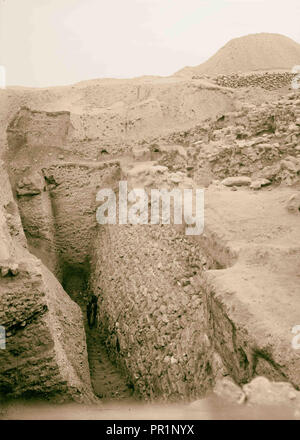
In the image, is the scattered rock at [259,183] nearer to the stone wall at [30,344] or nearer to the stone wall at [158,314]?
the stone wall at [158,314]

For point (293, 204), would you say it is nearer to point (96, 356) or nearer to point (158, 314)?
point (158, 314)

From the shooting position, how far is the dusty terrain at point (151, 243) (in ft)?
10.9

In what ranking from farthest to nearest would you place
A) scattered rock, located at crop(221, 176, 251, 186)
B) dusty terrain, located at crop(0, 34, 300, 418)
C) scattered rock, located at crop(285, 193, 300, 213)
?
scattered rock, located at crop(221, 176, 251, 186) → scattered rock, located at crop(285, 193, 300, 213) → dusty terrain, located at crop(0, 34, 300, 418)

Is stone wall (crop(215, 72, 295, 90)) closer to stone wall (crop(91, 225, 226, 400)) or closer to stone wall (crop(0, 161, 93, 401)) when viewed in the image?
stone wall (crop(91, 225, 226, 400))

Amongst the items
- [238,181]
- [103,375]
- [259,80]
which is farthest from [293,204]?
[259,80]

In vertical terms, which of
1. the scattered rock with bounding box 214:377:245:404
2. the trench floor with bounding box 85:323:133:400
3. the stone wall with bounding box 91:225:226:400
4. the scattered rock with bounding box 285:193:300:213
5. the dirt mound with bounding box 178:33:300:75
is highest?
the dirt mound with bounding box 178:33:300:75

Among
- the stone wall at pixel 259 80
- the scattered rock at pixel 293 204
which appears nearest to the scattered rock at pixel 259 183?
the scattered rock at pixel 293 204

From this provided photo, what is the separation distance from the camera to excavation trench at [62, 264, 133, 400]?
15.9 feet

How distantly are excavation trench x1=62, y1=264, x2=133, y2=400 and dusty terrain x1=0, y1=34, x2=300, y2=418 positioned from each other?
21 mm

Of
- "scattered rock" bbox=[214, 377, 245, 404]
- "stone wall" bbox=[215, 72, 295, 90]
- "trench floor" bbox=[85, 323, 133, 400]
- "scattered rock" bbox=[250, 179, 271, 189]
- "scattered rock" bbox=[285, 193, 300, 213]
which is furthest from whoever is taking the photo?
"stone wall" bbox=[215, 72, 295, 90]

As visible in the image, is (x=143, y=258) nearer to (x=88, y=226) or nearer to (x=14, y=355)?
(x=14, y=355)

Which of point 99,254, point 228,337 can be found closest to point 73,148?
point 99,254

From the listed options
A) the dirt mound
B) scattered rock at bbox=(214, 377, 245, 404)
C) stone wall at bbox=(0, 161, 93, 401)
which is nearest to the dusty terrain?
stone wall at bbox=(0, 161, 93, 401)

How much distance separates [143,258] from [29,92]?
18.6 ft
